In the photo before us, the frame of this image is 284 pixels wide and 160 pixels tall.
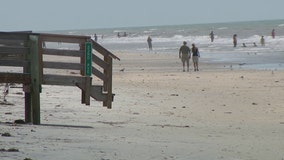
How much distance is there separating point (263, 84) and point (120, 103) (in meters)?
7.99

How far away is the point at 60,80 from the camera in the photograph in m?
12.0

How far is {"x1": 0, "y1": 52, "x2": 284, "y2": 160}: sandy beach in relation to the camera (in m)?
8.50

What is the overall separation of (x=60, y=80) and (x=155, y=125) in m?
1.96

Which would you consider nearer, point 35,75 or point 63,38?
point 35,75

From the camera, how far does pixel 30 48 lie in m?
11.5

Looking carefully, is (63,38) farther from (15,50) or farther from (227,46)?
(227,46)

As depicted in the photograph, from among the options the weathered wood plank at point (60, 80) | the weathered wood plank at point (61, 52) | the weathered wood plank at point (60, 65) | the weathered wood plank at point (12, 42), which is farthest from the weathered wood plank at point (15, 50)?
the weathered wood plank at point (60, 80)

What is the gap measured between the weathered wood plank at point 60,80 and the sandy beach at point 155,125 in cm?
74

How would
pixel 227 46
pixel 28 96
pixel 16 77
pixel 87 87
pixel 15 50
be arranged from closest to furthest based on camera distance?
pixel 15 50, pixel 16 77, pixel 28 96, pixel 87 87, pixel 227 46

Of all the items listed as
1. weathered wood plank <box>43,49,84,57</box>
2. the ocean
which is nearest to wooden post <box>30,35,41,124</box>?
weathered wood plank <box>43,49,84,57</box>

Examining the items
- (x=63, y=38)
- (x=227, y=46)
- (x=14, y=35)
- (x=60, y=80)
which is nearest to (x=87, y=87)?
(x=60, y=80)

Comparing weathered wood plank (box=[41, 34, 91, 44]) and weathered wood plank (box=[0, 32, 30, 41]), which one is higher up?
weathered wood plank (box=[0, 32, 30, 41])

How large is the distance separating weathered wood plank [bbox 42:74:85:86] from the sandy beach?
0.74 meters

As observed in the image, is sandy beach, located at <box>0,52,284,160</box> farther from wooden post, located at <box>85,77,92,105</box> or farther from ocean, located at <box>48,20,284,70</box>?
ocean, located at <box>48,20,284,70</box>
